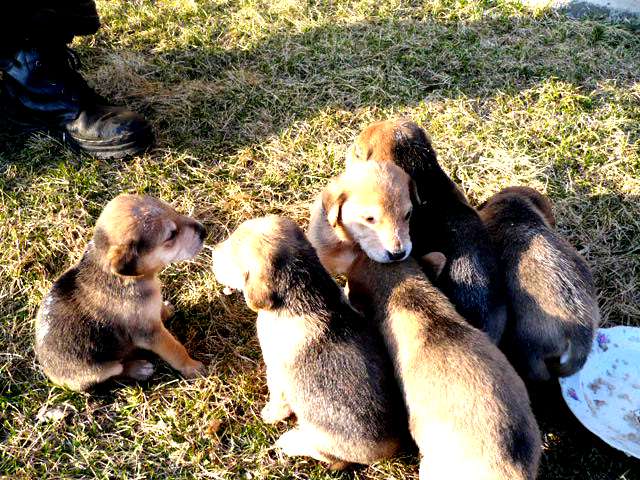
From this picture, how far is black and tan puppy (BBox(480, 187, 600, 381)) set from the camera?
12.0ft

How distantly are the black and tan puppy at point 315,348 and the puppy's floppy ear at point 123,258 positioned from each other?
0.58m

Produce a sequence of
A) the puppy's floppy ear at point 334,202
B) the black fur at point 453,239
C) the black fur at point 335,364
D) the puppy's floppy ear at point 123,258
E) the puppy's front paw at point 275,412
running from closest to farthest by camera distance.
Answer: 1. the black fur at point 335,364
2. the puppy's floppy ear at point 123,258
3. the black fur at point 453,239
4. the puppy's front paw at point 275,412
5. the puppy's floppy ear at point 334,202

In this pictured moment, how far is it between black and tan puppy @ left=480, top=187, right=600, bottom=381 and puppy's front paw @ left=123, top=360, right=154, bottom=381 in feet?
8.98

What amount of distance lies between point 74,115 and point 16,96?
756 mm

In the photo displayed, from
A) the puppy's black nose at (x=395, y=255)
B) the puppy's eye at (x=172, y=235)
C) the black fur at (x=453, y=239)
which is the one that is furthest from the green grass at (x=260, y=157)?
the puppy's black nose at (x=395, y=255)

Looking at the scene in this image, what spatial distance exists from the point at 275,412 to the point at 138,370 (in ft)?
3.81

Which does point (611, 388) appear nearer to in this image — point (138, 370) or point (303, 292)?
point (303, 292)

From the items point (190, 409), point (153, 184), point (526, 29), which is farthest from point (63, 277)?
point (526, 29)

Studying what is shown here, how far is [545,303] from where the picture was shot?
145 inches

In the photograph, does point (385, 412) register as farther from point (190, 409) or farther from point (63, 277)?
point (63, 277)

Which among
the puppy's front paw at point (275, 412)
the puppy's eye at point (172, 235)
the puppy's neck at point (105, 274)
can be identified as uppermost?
the puppy's eye at point (172, 235)

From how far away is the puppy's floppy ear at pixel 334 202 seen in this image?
413 centimetres

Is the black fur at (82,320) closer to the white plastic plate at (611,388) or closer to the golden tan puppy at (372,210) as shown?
the golden tan puppy at (372,210)

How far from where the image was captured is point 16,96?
5.82 metres
